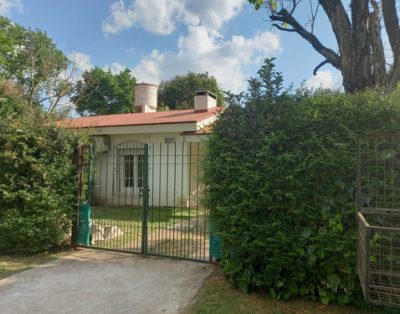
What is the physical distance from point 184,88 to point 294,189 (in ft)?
88.2

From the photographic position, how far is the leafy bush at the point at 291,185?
363 cm

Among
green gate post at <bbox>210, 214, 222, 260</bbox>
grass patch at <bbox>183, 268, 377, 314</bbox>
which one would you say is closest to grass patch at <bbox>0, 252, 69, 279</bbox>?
green gate post at <bbox>210, 214, 222, 260</bbox>

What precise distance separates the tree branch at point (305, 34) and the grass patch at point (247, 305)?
16.9ft

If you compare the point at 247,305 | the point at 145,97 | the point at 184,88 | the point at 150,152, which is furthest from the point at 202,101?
the point at 184,88

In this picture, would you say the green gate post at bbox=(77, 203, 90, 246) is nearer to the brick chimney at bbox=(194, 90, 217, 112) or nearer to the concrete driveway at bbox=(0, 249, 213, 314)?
the concrete driveway at bbox=(0, 249, 213, 314)

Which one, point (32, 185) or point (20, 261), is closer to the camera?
point (20, 261)

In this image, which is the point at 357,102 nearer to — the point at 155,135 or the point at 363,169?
the point at 363,169

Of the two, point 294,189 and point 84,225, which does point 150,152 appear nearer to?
point 84,225

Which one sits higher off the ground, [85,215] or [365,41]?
[365,41]

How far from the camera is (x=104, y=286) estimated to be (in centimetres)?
445

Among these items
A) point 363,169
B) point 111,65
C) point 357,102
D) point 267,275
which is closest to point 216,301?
point 267,275

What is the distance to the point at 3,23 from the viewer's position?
76.3 feet

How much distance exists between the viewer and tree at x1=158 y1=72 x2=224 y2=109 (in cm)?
2938

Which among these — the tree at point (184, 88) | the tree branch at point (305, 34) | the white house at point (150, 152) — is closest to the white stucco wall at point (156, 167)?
the white house at point (150, 152)
